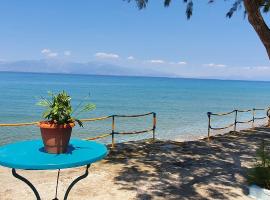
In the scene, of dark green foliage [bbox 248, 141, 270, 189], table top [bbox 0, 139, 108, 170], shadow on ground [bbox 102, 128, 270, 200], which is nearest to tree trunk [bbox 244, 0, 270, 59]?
dark green foliage [bbox 248, 141, 270, 189]

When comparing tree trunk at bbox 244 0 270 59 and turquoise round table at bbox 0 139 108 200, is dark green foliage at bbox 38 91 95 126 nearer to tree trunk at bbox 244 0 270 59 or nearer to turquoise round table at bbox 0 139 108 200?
turquoise round table at bbox 0 139 108 200

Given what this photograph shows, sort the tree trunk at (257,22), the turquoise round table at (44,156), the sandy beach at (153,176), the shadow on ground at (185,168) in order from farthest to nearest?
the shadow on ground at (185,168), the sandy beach at (153,176), the tree trunk at (257,22), the turquoise round table at (44,156)

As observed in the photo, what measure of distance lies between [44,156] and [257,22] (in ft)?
17.1

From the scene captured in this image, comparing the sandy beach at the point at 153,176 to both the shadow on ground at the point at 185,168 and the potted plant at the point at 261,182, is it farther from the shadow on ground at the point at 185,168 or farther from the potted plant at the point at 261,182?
the potted plant at the point at 261,182

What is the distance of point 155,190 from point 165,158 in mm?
3112

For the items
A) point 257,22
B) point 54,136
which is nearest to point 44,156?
point 54,136

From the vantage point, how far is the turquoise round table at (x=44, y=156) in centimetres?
406

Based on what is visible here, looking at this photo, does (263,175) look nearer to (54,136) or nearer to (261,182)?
(261,182)

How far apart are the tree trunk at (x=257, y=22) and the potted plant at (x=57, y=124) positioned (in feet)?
14.6

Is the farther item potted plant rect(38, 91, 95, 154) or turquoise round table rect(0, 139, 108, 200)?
potted plant rect(38, 91, 95, 154)

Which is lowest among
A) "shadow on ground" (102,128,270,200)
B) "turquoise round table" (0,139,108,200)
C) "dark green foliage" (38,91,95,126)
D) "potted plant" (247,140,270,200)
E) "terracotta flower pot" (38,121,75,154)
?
"shadow on ground" (102,128,270,200)

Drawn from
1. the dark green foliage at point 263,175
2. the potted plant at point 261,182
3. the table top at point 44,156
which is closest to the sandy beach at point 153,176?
the potted plant at point 261,182

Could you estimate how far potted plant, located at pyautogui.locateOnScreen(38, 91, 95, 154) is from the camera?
14.8 feet

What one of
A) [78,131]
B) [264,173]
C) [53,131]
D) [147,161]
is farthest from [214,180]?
[78,131]
